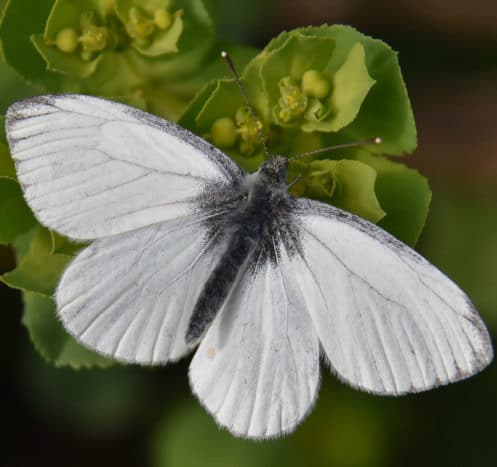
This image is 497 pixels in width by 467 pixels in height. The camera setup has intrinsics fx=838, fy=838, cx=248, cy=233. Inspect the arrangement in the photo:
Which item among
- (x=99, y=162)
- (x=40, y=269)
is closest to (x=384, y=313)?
(x=99, y=162)

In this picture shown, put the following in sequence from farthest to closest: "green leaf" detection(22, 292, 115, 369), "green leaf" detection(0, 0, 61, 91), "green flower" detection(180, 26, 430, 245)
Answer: "green leaf" detection(22, 292, 115, 369) < "green leaf" detection(0, 0, 61, 91) < "green flower" detection(180, 26, 430, 245)

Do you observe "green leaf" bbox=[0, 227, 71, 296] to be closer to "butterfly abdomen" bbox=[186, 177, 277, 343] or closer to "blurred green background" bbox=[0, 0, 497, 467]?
"butterfly abdomen" bbox=[186, 177, 277, 343]

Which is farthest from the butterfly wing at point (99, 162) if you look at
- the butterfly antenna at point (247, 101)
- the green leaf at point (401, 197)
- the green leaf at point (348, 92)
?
the green leaf at point (401, 197)

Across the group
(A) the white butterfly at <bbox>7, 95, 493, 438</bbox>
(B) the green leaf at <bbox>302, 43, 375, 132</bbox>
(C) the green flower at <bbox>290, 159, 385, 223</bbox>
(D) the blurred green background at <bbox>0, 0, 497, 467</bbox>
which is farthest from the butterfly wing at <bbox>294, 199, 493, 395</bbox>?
(D) the blurred green background at <bbox>0, 0, 497, 467</bbox>

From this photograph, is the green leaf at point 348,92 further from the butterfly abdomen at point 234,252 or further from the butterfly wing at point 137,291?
the butterfly wing at point 137,291

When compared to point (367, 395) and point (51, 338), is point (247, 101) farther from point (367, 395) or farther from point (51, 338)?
point (367, 395)

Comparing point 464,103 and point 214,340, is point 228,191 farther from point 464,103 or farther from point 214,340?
point 464,103

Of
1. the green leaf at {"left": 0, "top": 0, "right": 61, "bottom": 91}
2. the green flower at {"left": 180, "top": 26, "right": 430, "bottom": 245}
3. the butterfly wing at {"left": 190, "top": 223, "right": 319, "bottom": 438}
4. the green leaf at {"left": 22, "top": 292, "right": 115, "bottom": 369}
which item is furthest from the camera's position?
the green leaf at {"left": 22, "top": 292, "right": 115, "bottom": 369}
